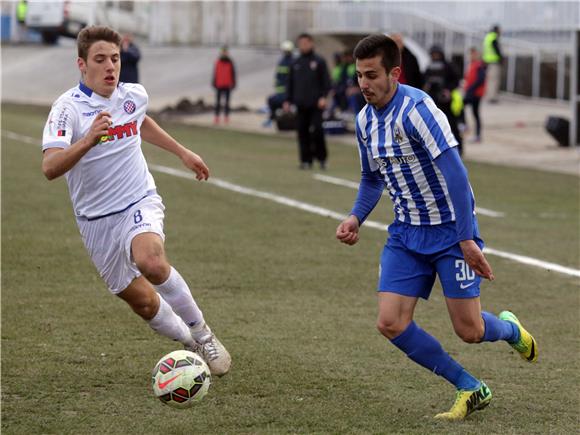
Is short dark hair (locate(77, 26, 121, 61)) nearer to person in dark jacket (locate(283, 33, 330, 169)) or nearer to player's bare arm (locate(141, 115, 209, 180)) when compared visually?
player's bare arm (locate(141, 115, 209, 180))

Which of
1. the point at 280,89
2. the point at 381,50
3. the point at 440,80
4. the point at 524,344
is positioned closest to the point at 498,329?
the point at 524,344

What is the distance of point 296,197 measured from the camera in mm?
15867

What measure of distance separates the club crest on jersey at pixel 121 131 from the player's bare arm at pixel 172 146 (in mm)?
279

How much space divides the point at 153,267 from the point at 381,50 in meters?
1.67

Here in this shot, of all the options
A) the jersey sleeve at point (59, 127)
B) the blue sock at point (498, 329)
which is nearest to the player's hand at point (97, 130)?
the jersey sleeve at point (59, 127)

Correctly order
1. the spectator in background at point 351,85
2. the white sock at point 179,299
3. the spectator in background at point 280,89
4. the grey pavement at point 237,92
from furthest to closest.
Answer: the spectator in background at point 280,89 < the spectator in background at point 351,85 < the grey pavement at point 237,92 < the white sock at point 179,299

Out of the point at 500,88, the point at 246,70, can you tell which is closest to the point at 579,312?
the point at 500,88

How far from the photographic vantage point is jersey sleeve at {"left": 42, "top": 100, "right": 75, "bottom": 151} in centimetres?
629

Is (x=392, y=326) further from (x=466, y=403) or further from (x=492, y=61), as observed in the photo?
(x=492, y=61)

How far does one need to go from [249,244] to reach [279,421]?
20.0ft

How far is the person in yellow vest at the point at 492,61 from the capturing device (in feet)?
103

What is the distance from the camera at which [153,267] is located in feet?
21.0

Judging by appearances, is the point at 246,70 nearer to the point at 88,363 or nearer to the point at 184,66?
the point at 184,66

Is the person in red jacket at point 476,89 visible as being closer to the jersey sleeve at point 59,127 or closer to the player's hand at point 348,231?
the player's hand at point 348,231
